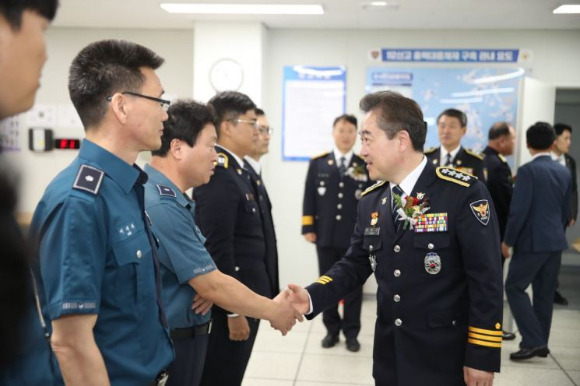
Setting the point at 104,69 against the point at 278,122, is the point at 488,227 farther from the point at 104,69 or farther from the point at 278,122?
the point at 278,122

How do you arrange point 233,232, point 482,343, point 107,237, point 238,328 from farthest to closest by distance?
point 233,232, point 238,328, point 482,343, point 107,237

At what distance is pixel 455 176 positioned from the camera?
80.6 inches

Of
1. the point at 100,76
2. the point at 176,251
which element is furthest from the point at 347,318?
the point at 100,76

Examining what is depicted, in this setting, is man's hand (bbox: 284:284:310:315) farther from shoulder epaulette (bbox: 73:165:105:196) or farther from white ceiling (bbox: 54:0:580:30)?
white ceiling (bbox: 54:0:580:30)

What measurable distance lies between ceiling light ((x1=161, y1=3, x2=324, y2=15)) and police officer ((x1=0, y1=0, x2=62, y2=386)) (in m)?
4.90

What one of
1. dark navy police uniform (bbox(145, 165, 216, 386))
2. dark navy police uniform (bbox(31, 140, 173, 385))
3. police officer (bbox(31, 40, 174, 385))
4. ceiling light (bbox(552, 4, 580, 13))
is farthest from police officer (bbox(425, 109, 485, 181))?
dark navy police uniform (bbox(31, 140, 173, 385))

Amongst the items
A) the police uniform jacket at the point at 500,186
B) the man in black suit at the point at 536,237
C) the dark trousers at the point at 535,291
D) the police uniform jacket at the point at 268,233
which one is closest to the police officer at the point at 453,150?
the police uniform jacket at the point at 500,186

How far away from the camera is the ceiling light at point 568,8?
527 cm

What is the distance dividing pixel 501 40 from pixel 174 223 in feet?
18.0

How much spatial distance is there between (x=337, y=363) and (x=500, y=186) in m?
2.16

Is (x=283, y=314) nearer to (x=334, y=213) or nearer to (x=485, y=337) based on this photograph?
(x=485, y=337)

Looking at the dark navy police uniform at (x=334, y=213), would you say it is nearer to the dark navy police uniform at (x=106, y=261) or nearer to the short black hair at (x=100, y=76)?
the dark navy police uniform at (x=106, y=261)

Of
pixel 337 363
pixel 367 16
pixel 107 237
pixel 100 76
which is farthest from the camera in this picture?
pixel 367 16

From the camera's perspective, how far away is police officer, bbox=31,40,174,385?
133cm
